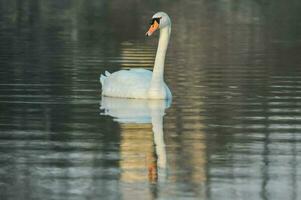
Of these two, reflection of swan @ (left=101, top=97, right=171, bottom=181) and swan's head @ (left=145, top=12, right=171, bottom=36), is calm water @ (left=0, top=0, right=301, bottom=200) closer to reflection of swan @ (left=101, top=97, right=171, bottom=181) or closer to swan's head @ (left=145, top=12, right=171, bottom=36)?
reflection of swan @ (left=101, top=97, right=171, bottom=181)

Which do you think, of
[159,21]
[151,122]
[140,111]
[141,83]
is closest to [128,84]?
[141,83]

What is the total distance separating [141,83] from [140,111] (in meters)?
2.06

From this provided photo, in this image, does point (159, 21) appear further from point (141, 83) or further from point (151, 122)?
point (151, 122)

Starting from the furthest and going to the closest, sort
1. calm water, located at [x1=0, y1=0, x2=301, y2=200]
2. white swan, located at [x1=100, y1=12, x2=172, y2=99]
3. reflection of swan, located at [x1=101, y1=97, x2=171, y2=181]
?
1. white swan, located at [x1=100, y1=12, x2=172, y2=99]
2. reflection of swan, located at [x1=101, y1=97, x2=171, y2=181]
3. calm water, located at [x1=0, y1=0, x2=301, y2=200]

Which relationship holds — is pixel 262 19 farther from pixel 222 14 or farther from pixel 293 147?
pixel 293 147

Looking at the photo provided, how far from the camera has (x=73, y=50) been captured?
30547 mm

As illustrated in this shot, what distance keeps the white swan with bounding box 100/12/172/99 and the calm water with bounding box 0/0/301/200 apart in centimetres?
23

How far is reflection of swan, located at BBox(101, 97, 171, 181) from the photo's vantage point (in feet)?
52.5

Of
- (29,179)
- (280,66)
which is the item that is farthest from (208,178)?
(280,66)

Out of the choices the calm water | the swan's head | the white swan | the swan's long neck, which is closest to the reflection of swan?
the calm water

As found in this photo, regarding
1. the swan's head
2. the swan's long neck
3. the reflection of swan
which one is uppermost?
the swan's head

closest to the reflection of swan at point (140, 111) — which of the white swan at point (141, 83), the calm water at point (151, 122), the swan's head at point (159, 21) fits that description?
the calm water at point (151, 122)

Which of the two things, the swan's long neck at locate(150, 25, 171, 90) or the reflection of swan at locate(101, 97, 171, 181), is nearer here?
the reflection of swan at locate(101, 97, 171, 181)

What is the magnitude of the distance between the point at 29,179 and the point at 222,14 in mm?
40336
